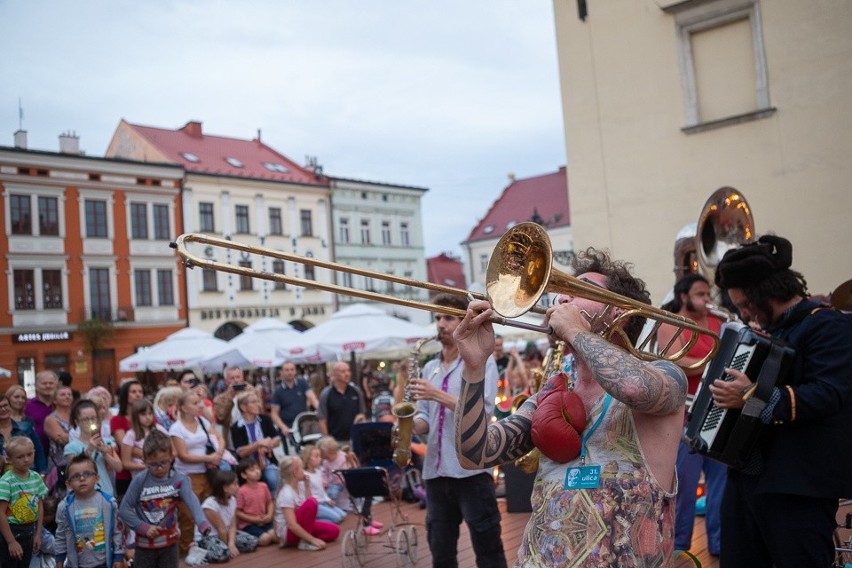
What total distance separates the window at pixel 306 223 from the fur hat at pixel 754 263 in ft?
122

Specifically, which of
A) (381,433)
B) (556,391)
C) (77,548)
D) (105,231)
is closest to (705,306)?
(556,391)

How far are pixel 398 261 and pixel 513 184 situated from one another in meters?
13.3

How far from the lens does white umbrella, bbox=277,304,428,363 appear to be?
14414mm

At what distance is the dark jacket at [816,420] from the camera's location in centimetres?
303

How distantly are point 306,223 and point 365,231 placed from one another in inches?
155

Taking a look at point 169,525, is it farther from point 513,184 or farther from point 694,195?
point 513,184

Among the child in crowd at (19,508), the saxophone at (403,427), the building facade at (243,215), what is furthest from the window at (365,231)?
the saxophone at (403,427)

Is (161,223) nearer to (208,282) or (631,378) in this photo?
(208,282)

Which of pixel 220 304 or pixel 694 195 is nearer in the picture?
pixel 694 195

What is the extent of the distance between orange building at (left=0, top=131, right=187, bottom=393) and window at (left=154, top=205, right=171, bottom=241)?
0.15ft

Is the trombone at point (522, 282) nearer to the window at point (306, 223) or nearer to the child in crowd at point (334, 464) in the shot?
the child in crowd at point (334, 464)

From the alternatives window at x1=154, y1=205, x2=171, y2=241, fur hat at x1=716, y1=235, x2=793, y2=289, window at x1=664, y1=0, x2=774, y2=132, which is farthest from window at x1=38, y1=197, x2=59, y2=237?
fur hat at x1=716, y1=235, x2=793, y2=289

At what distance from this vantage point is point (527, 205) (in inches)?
1971

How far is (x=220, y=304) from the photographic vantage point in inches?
1420
